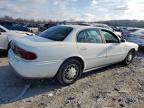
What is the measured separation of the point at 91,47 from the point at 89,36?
14.0 inches

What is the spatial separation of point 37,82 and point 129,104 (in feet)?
8.17

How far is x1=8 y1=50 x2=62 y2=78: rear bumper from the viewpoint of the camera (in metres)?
4.72

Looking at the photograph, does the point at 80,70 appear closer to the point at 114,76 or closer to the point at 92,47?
the point at 92,47

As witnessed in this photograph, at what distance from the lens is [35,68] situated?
4754mm

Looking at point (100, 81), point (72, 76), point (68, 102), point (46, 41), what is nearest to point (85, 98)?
point (68, 102)

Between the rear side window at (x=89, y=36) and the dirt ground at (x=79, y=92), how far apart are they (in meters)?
1.14

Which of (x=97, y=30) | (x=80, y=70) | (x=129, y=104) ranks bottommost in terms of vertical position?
(x=129, y=104)

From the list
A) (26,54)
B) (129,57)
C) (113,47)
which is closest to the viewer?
(26,54)

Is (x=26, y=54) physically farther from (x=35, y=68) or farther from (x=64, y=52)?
(x=64, y=52)

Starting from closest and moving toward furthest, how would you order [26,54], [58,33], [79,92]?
[26,54], [79,92], [58,33]

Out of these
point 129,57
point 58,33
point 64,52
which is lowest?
point 129,57

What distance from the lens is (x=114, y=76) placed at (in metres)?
6.50

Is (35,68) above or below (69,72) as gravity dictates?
above

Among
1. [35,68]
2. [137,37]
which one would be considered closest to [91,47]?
[35,68]
